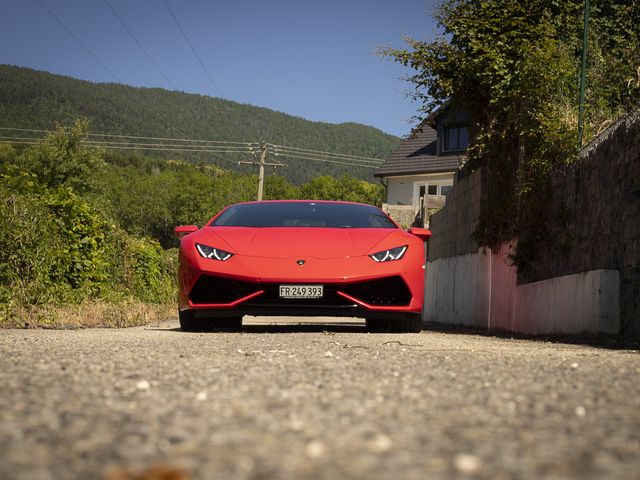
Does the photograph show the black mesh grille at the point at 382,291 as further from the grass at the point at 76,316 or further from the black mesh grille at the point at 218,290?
the grass at the point at 76,316

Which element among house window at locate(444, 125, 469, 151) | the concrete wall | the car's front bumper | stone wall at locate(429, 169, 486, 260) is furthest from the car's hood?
house window at locate(444, 125, 469, 151)

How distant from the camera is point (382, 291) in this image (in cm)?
832

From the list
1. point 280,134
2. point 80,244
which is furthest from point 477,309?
point 280,134

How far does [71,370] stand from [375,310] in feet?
15.2

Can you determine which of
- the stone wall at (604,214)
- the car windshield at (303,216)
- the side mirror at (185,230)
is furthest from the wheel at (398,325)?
the side mirror at (185,230)

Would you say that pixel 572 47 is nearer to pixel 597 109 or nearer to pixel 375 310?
pixel 597 109

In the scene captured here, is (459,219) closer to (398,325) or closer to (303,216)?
(303,216)

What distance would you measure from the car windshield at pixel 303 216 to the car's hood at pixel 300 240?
37 cm

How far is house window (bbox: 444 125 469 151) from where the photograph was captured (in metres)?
44.3

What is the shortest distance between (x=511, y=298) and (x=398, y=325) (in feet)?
13.6

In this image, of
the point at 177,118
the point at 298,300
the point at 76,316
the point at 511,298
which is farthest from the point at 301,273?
the point at 177,118

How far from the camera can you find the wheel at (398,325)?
8.72m

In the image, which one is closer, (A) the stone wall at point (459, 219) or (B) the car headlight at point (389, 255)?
(B) the car headlight at point (389, 255)

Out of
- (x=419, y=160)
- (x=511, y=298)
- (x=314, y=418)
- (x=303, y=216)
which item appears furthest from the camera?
(x=419, y=160)
